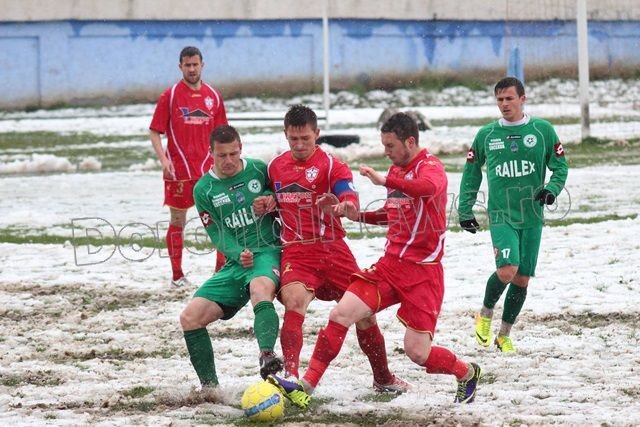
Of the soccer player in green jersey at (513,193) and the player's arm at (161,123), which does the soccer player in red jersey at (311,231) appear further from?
the player's arm at (161,123)

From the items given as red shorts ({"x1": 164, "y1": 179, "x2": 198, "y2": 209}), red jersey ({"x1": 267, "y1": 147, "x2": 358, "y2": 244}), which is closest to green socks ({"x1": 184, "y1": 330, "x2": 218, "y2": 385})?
red jersey ({"x1": 267, "y1": 147, "x2": 358, "y2": 244})

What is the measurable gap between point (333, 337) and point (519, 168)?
2.35m

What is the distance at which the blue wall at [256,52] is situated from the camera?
35.3m

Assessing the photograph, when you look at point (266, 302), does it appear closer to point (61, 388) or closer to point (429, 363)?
point (429, 363)

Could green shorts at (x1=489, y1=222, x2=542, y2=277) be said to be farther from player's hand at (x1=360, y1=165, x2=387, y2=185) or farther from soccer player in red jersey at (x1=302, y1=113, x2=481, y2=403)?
player's hand at (x1=360, y1=165, x2=387, y2=185)

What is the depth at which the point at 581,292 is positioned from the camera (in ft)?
30.8

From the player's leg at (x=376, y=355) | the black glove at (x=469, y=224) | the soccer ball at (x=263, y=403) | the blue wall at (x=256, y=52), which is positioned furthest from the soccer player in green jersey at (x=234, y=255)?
the blue wall at (x=256, y=52)

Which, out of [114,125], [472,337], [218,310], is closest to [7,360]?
[218,310]

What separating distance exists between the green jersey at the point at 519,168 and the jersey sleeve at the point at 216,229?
1853mm

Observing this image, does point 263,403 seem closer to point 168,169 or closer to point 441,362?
point 441,362

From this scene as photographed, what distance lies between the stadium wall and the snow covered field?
21071 mm

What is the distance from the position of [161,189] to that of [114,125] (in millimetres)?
14591

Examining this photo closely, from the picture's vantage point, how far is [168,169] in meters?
10.5

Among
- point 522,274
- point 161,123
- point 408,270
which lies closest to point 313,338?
point 522,274
